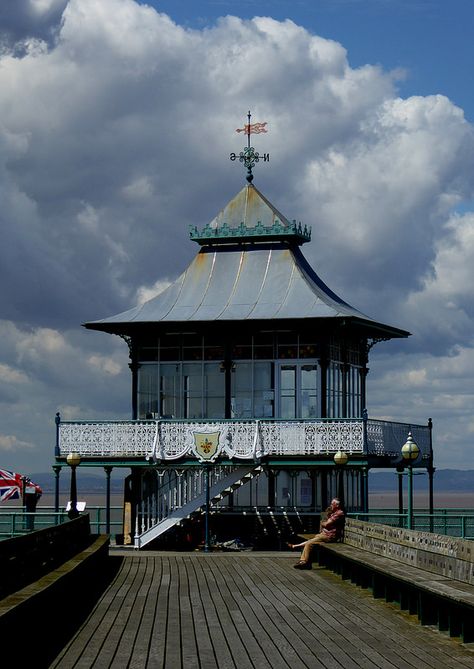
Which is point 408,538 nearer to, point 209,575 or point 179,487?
point 209,575

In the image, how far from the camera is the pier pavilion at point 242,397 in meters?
40.1

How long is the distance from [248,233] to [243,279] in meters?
1.40

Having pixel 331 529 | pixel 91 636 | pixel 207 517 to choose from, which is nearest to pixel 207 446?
pixel 207 517

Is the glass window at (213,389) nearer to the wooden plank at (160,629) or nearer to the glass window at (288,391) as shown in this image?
the glass window at (288,391)

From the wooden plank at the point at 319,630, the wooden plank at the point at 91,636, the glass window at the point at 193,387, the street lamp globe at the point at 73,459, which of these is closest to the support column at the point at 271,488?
the glass window at the point at 193,387

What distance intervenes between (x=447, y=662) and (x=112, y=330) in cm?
2872

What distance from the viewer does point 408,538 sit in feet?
73.6

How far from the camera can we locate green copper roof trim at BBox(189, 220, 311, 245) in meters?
43.7

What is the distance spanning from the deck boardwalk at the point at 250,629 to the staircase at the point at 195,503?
13784 millimetres

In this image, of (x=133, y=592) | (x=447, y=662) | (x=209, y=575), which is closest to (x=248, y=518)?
(x=209, y=575)

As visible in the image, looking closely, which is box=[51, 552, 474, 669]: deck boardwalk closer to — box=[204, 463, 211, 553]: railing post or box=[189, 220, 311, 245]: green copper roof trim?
box=[204, 463, 211, 553]: railing post

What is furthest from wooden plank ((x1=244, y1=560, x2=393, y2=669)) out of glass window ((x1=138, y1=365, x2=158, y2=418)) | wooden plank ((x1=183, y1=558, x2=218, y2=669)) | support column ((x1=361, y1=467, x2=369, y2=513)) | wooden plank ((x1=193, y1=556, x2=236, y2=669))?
glass window ((x1=138, y1=365, x2=158, y2=418))

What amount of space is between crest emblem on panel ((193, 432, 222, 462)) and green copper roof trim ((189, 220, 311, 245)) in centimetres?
687


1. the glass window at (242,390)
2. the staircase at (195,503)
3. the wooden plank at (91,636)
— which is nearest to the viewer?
the wooden plank at (91,636)
